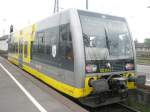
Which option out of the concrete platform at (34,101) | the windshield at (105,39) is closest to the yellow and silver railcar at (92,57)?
the windshield at (105,39)

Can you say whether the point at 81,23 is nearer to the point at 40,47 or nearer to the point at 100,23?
the point at 100,23

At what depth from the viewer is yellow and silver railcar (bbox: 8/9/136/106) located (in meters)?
6.58

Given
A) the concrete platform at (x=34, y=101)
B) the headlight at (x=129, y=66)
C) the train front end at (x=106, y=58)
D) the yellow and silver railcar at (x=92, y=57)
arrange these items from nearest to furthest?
the concrete platform at (x=34, y=101) → the yellow and silver railcar at (x=92, y=57) → the train front end at (x=106, y=58) → the headlight at (x=129, y=66)

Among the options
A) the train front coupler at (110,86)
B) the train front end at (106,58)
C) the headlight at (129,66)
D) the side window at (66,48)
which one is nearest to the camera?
the train front coupler at (110,86)

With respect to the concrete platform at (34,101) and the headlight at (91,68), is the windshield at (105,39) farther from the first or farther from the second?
the concrete platform at (34,101)

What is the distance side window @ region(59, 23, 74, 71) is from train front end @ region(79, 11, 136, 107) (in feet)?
1.48

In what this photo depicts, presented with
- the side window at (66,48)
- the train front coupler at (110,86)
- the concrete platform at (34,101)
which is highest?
the side window at (66,48)

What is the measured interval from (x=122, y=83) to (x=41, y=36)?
4.81 meters

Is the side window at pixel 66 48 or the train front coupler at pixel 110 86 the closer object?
the train front coupler at pixel 110 86

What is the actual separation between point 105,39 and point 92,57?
884mm

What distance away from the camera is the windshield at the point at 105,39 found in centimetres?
698

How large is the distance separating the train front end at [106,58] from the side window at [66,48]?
451 mm

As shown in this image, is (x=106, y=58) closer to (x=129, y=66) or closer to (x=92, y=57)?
(x=92, y=57)

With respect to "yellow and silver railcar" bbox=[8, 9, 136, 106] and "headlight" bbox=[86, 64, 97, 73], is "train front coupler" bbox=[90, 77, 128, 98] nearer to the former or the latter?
"yellow and silver railcar" bbox=[8, 9, 136, 106]
